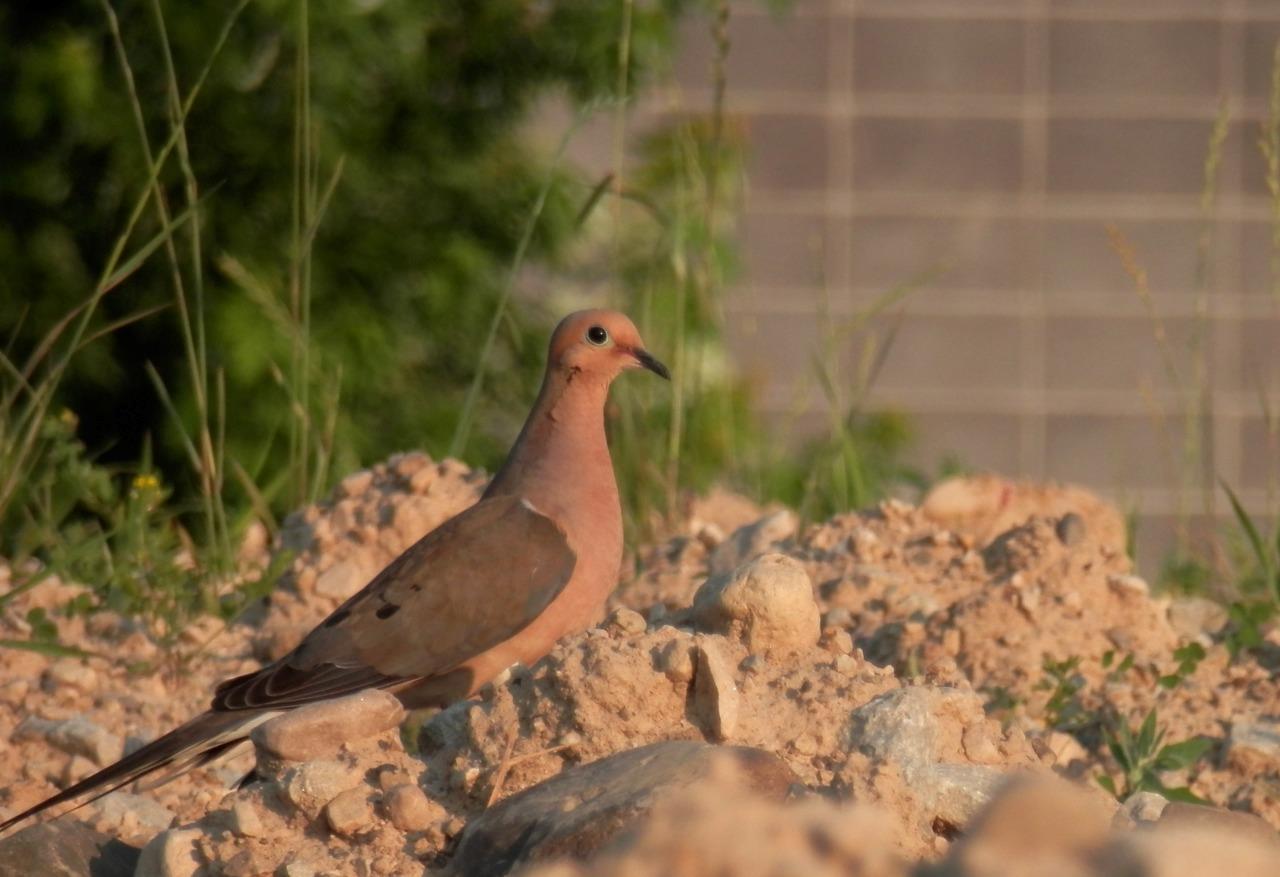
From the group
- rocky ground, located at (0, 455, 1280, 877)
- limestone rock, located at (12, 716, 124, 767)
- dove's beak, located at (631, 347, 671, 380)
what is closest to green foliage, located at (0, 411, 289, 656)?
rocky ground, located at (0, 455, 1280, 877)

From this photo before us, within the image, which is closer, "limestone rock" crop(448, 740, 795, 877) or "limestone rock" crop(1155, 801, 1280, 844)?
"limestone rock" crop(448, 740, 795, 877)

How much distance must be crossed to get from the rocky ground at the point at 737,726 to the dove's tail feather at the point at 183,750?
2.4 inches

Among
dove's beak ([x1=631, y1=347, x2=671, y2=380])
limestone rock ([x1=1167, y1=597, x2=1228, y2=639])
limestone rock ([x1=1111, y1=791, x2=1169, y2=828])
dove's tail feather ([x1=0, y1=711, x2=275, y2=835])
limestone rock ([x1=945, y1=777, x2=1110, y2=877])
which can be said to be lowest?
limestone rock ([x1=1167, y1=597, x2=1228, y2=639])

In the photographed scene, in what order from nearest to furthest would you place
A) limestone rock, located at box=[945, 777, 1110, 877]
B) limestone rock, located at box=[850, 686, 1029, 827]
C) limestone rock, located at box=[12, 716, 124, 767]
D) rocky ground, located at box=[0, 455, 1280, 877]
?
limestone rock, located at box=[945, 777, 1110, 877] < rocky ground, located at box=[0, 455, 1280, 877] < limestone rock, located at box=[850, 686, 1029, 827] < limestone rock, located at box=[12, 716, 124, 767]

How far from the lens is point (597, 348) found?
3.99 metres

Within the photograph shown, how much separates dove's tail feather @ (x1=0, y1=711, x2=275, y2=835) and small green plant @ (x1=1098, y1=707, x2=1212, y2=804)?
1343 mm

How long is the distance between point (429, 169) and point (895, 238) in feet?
10.4

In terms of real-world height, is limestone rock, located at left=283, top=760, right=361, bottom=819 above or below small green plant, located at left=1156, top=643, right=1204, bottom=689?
above

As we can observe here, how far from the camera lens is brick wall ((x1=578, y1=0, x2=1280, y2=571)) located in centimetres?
1081

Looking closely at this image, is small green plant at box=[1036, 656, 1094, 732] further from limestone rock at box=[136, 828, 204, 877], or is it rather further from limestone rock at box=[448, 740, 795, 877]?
limestone rock at box=[136, 828, 204, 877]

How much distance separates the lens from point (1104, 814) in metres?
2.59

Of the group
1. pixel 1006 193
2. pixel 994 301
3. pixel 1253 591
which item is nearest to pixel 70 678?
pixel 1253 591

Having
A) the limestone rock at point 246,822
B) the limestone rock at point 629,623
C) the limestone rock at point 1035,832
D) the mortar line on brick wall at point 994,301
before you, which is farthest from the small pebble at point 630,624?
the mortar line on brick wall at point 994,301

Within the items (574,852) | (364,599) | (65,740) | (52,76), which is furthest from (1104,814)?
(52,76)
